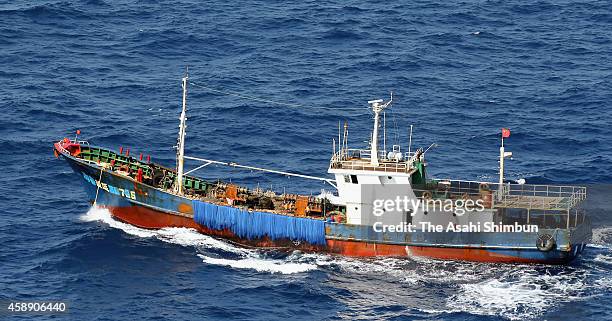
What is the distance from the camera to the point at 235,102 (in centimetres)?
10956

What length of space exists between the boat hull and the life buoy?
40 centimetres

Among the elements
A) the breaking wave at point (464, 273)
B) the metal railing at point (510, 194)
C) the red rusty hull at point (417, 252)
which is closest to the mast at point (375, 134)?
the metal railing at point (510, 194)

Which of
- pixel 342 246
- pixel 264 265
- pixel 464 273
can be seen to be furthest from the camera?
pixel 342 246

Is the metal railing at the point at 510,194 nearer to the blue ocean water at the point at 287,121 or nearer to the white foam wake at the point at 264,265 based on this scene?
the blue ocean water at the point at 287,121

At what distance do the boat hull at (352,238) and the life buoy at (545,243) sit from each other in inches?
15.6

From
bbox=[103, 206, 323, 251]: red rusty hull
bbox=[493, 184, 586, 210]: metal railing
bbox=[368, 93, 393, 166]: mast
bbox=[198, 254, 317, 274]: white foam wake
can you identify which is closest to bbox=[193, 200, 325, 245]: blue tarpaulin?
bbox=[103, 206, 323, 251]: red rusty hull

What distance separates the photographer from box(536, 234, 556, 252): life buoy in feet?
267

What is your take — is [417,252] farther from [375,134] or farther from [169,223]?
[169,223]

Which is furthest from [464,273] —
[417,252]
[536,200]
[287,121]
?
[287,121]

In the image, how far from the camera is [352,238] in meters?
84.1

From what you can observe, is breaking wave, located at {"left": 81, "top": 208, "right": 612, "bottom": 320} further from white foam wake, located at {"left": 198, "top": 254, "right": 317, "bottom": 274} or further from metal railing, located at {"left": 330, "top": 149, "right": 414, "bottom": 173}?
metal railing, located at {"left": 330, "top": 149, "right": 414, "bottom": 173}

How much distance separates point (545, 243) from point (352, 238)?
12809 mm

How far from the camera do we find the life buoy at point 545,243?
8125cm

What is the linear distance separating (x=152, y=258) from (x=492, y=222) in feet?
74.5
